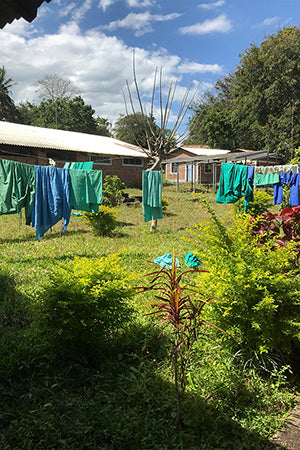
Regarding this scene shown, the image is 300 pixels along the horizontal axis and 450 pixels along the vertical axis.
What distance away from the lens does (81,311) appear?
2793 millimetres

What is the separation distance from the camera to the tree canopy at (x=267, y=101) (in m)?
24.1

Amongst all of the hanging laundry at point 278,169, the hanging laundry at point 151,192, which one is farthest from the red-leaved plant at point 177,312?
the hanging laundry at point 278,169

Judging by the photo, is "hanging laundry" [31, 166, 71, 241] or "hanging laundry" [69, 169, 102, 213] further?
"hanging laundry" [69, 169, 102, 213]

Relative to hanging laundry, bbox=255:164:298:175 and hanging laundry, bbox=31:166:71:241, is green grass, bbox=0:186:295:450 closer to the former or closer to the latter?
hanging laundry, bbox=31:166:71:241

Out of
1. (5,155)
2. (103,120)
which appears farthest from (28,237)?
(103,120)

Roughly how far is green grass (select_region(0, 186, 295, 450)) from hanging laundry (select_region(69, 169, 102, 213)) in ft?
11.5

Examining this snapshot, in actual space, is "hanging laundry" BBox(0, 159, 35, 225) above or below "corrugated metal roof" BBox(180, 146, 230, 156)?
below

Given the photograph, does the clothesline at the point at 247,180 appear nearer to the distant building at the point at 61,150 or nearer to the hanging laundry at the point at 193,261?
the hanging laundry at the point at 193,261

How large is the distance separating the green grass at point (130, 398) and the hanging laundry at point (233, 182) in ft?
18.6

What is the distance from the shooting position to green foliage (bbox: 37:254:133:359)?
274 cm

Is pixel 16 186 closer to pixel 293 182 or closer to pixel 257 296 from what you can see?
pixel 257 296

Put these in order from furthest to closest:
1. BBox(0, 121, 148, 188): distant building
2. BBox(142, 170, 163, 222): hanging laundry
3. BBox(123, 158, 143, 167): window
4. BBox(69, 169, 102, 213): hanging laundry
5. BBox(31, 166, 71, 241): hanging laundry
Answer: BBox(123, 158, 143, 167): window < BBox(0, 121, 148, 188): distant building < BBox(142, 170, 163, 222): hanging laundry < BBox(69, 169, 102, 213): hanging laundry < BBox(31, 166, 71, 241): hanging laundry

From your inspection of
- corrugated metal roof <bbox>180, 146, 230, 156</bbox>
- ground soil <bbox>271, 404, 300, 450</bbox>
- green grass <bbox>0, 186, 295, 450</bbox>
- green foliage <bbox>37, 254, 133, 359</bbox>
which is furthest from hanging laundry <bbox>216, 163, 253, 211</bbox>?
corrugated metal roof <bbox>180, 146, 230, 156</bbox>

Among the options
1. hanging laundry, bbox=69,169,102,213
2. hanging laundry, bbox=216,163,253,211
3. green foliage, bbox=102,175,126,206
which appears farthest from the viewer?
green foliage, bbox=102,175,126,206
